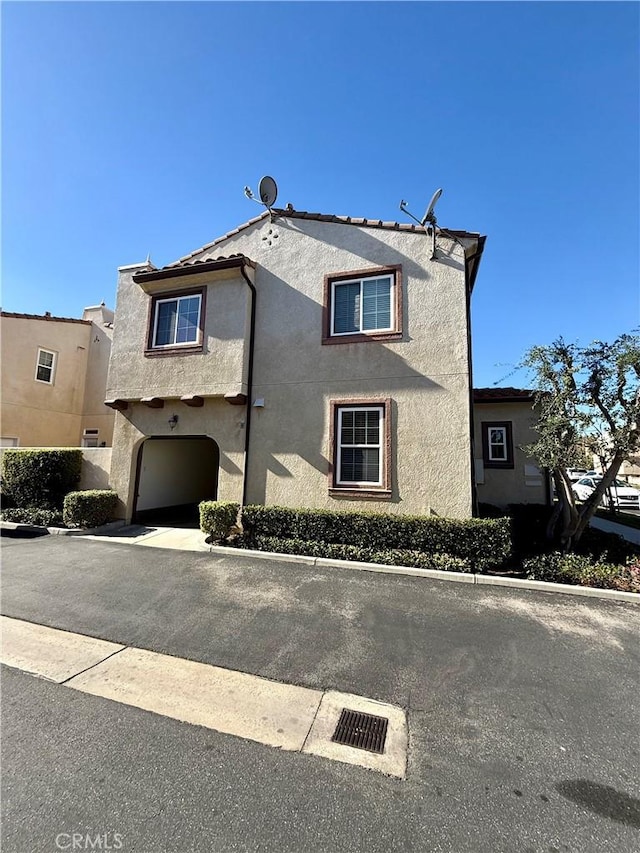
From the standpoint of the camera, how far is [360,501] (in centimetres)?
894

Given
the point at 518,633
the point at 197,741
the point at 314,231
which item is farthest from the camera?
the point at 314,231

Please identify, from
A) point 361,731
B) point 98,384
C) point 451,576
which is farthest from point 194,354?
point 98,384

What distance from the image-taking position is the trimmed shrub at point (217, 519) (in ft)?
29.2

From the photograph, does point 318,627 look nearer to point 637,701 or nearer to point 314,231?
point 637,701

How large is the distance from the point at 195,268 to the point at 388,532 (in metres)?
8.71

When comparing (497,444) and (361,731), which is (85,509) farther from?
(497,444)

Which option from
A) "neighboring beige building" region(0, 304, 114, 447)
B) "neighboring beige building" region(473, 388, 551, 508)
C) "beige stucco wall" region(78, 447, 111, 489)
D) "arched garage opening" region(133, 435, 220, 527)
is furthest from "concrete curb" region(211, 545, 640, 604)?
"neighboring beige building" region(0, 304, 114, 447)

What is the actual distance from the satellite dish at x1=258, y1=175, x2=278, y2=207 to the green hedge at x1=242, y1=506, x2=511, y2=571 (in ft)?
28.4

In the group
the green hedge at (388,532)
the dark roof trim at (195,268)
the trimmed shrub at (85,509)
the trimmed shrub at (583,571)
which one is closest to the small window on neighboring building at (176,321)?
the dark roof trim at (195,268)

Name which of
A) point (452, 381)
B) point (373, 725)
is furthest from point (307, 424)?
point (373, 725)

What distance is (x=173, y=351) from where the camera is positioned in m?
10.7

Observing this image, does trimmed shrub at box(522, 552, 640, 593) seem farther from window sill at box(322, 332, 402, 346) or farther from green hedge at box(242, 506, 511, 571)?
window sill at box(322, 332, 402, 346)

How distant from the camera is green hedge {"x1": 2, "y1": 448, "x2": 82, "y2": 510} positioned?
35.8 feet

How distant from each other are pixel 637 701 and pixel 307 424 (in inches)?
292
